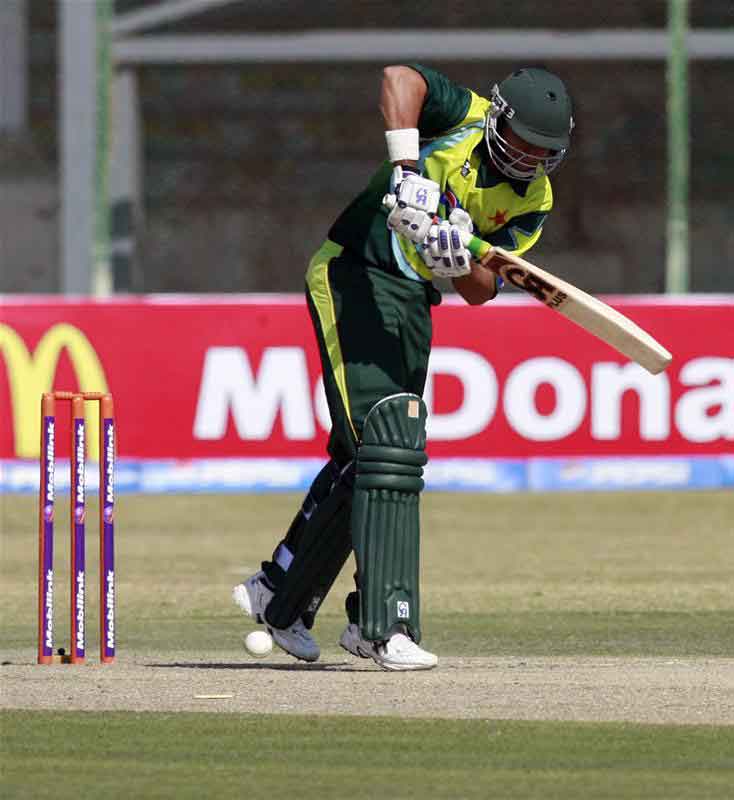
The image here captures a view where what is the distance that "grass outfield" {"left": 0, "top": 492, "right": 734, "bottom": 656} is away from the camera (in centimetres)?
822

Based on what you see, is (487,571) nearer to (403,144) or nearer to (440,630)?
(440,630)

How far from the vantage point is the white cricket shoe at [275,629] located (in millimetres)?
6844

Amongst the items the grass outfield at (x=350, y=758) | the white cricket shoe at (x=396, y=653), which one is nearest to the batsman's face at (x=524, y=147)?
the white cricket shoe at (x=396, y=653)

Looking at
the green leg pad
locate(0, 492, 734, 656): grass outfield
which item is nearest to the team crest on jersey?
the green leg pad

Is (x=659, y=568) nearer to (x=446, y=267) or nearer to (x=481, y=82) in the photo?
(x=446, y=267)

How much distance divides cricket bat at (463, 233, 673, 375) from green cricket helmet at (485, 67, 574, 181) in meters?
0.25

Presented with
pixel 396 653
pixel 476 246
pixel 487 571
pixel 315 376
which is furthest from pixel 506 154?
pixel 315 376

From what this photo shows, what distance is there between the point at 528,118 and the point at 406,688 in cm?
161

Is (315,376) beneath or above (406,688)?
above

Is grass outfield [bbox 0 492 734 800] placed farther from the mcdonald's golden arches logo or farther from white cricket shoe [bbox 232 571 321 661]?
the mcdonald's golden arches logo

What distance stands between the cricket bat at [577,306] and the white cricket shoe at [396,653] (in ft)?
3.36

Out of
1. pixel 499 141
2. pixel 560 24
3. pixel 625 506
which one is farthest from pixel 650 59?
pixel 499 141

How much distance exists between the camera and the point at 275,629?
269 inches

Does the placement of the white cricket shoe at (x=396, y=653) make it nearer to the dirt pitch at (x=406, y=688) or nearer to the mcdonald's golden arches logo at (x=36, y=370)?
the dirt pitch at (x=406, y=688)
